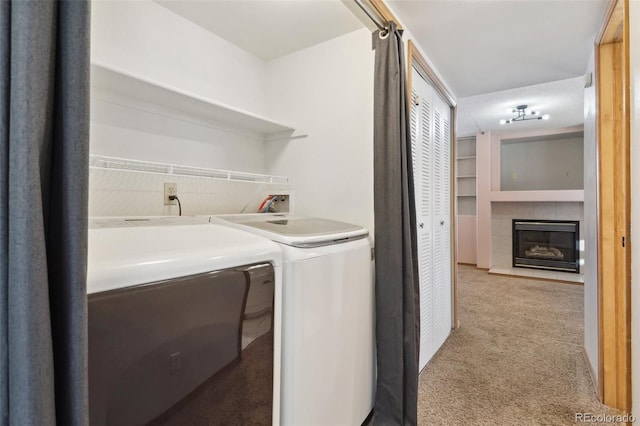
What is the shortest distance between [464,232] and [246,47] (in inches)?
204

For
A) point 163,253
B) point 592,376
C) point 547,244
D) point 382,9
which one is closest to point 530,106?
point 547,244

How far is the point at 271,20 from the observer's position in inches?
68.6

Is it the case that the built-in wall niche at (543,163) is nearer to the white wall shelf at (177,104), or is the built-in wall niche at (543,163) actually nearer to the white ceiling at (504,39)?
the white ceiling at (504,39)

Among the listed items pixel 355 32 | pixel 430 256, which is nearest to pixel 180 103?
pixel 355 32

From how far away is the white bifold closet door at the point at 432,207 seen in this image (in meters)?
2.10

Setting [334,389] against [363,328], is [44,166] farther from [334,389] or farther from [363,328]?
[363,328]

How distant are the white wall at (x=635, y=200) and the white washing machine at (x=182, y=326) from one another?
123 centimetres

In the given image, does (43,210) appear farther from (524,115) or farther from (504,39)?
(524,115)

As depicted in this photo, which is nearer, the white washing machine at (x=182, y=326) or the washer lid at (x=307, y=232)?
the white washing machine at (x=182, y=326)

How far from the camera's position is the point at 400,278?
1527mm

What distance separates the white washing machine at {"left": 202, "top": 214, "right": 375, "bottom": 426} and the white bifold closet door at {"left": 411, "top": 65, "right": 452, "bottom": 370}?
2.39 feet

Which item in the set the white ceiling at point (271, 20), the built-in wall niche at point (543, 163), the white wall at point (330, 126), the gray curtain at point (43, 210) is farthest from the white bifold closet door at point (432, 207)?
the built-in wall niche at point (543, 163)

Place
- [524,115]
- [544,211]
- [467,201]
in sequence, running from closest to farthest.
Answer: [524,115] → [544,211] → [467,201]

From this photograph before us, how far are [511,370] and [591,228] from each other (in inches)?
43.5
